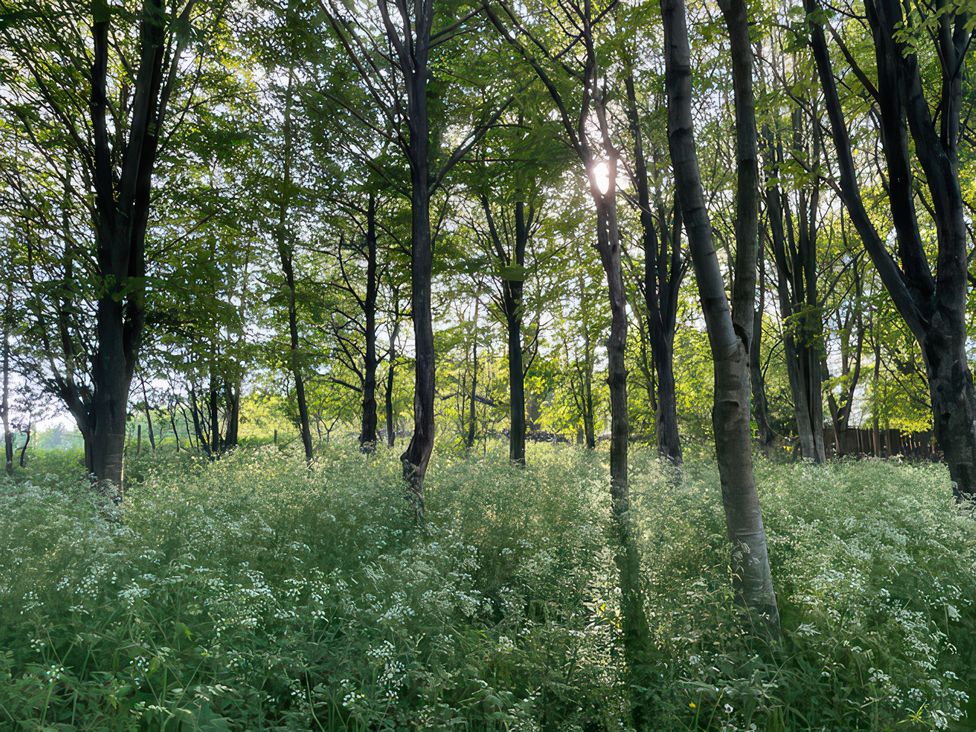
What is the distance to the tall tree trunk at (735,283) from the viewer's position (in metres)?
5.11

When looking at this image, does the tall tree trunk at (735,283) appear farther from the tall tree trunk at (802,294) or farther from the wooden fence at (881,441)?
the wooden fence at (881,441)

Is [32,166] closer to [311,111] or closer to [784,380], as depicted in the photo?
[311,111]

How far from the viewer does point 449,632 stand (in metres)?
4.72

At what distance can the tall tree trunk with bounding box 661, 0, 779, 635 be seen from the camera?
5.11m

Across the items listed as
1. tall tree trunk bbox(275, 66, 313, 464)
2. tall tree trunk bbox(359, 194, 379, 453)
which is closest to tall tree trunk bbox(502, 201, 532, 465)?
tall tree trunk bbox(359, 194, 379, 453)

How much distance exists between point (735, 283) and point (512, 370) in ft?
38.2

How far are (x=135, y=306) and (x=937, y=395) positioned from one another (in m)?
12.5

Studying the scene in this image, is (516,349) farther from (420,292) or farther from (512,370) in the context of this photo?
(420,292)

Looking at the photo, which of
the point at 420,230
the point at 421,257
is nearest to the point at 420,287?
the point at 421,257

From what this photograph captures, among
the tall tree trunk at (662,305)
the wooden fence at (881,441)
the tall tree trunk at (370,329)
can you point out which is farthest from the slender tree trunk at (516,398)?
the wooden fence at (881,441)

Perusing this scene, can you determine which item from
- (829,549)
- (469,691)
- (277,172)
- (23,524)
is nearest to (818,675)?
(829,549)

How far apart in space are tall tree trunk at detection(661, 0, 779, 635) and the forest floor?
392 mm

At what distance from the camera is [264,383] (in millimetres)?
28000

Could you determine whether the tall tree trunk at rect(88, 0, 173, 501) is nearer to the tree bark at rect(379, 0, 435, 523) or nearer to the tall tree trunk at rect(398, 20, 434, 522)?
the tree bark at rect(379, 0, 435, 523)
